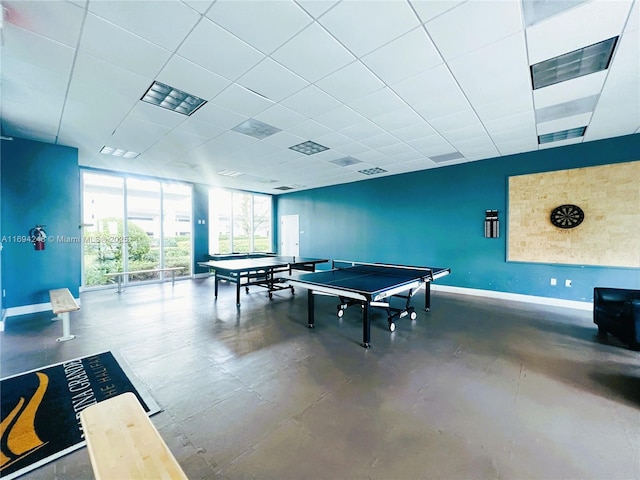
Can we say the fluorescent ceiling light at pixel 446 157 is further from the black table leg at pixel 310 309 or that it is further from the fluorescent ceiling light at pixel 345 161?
the black table leg at pixel 310 309

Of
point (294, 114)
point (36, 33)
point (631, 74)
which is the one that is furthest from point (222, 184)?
point (631, 74)

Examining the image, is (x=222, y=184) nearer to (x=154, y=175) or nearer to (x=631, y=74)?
(x=154, y=175)

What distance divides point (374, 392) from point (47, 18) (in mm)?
4079

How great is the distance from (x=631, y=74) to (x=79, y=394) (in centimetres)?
636

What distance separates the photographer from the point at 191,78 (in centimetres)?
279

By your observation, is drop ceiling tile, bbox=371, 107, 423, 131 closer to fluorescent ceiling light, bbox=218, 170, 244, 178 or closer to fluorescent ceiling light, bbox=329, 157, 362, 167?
fluorescent ceiling light, bbox=329, 157, 362, 167

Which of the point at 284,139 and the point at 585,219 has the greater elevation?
the point at 284,139

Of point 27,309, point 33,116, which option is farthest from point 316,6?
point 27,309

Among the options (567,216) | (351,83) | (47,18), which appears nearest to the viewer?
(47,18)

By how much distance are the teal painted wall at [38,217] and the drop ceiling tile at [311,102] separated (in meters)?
4.76

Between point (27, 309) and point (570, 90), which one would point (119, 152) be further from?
point (570, 90)

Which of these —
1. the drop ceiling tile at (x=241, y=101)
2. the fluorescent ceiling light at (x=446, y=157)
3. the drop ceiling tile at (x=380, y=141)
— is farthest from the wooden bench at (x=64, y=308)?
the fluorescent ceiling light at (x=446, y=157)

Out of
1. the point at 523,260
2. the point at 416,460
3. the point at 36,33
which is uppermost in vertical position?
the point at 36,33

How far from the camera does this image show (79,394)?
7.63 feet
